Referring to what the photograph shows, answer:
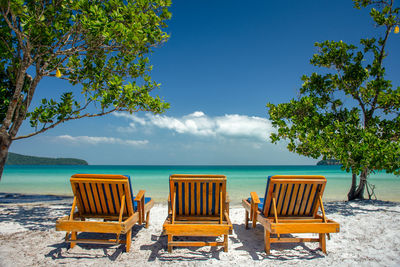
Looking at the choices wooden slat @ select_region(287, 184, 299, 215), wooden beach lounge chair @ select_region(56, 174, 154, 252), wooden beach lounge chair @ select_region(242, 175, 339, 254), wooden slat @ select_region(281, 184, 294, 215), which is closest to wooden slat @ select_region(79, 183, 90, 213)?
wooden beach lounge chair @ select_region(56, 174, 154, 252)

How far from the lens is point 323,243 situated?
Answer: 13.0 ft

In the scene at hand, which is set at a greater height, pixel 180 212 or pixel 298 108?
pixel 298 108

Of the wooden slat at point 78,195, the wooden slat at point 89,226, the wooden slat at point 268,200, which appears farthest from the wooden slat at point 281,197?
the wooden slat at point 78,195

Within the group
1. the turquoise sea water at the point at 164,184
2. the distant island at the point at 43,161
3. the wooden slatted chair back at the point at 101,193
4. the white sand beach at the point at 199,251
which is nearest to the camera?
the white sand beach at the point at 199,251

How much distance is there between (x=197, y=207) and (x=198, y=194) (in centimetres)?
30

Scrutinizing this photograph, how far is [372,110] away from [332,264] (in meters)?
6.87

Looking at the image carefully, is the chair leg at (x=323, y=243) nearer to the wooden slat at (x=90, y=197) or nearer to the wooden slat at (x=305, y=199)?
the wooden slat at (x=305, y=199)

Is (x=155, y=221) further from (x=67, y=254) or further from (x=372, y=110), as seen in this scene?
(x=372, y=110)

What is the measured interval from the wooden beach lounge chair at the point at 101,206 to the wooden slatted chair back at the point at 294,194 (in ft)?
7.75

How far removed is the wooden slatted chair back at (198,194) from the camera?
404cm

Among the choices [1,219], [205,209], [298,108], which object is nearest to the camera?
[205,209]

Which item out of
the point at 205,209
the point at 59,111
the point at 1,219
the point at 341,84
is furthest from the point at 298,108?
the point at 1,219

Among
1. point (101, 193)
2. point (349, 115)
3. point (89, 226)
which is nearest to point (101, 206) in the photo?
point (101, 193)

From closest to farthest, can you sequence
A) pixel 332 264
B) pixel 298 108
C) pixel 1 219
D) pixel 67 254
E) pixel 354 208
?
1. pixel 332 264
2. pixel 67 254
3. pixel 1 219
4. pixel 354 208
5. pixel 298 108
